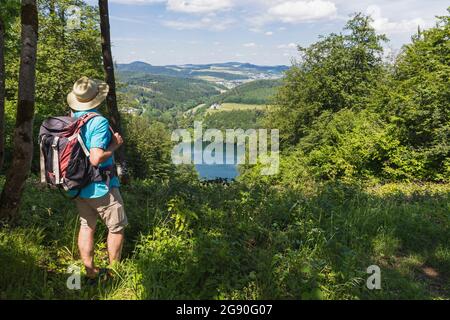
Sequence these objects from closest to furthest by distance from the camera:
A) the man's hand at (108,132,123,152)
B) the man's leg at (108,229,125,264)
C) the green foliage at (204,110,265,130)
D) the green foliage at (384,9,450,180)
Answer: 1. the man's hand at (108,132,123,152)
2. the man's leg at (108,229,125,264)
3. the green foliage at (384,9,450,180)
4. the green foliage at (204,110,265,130)

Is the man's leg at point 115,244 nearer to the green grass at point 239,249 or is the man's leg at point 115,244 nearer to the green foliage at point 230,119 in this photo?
the green grass at point 239,249

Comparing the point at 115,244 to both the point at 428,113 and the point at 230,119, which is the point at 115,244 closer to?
the point at 428,113

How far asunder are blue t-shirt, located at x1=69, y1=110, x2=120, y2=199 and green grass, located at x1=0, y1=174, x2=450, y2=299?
2.89 ft

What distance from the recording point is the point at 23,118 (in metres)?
4.59

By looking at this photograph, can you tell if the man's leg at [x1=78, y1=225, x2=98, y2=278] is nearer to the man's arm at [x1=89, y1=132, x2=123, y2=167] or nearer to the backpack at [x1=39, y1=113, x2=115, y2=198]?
the backpack at [x1=39, y1=113, x2=115, y2=198]

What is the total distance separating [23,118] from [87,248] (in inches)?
72.8

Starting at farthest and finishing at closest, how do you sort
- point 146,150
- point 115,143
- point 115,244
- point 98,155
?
1. point 146,150
2. point 115,244
3. point 115,143
4. point 98,155

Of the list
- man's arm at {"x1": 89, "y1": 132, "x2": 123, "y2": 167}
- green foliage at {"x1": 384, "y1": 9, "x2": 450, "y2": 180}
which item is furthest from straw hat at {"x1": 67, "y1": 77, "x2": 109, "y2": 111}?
green foliage at {"x1": 384, "y1": 9, "x2": 450, "y2": 180}

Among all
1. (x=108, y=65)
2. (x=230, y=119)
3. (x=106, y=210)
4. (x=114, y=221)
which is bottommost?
(x=230, y=119)

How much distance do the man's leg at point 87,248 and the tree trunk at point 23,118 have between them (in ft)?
4.31

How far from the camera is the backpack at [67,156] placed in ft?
12.0

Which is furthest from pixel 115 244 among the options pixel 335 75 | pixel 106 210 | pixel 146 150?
pixel 146 150

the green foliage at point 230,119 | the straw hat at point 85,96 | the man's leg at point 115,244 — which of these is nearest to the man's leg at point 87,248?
the man's leg at point 115,244

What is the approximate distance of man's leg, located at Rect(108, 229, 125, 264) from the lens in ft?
13.2
